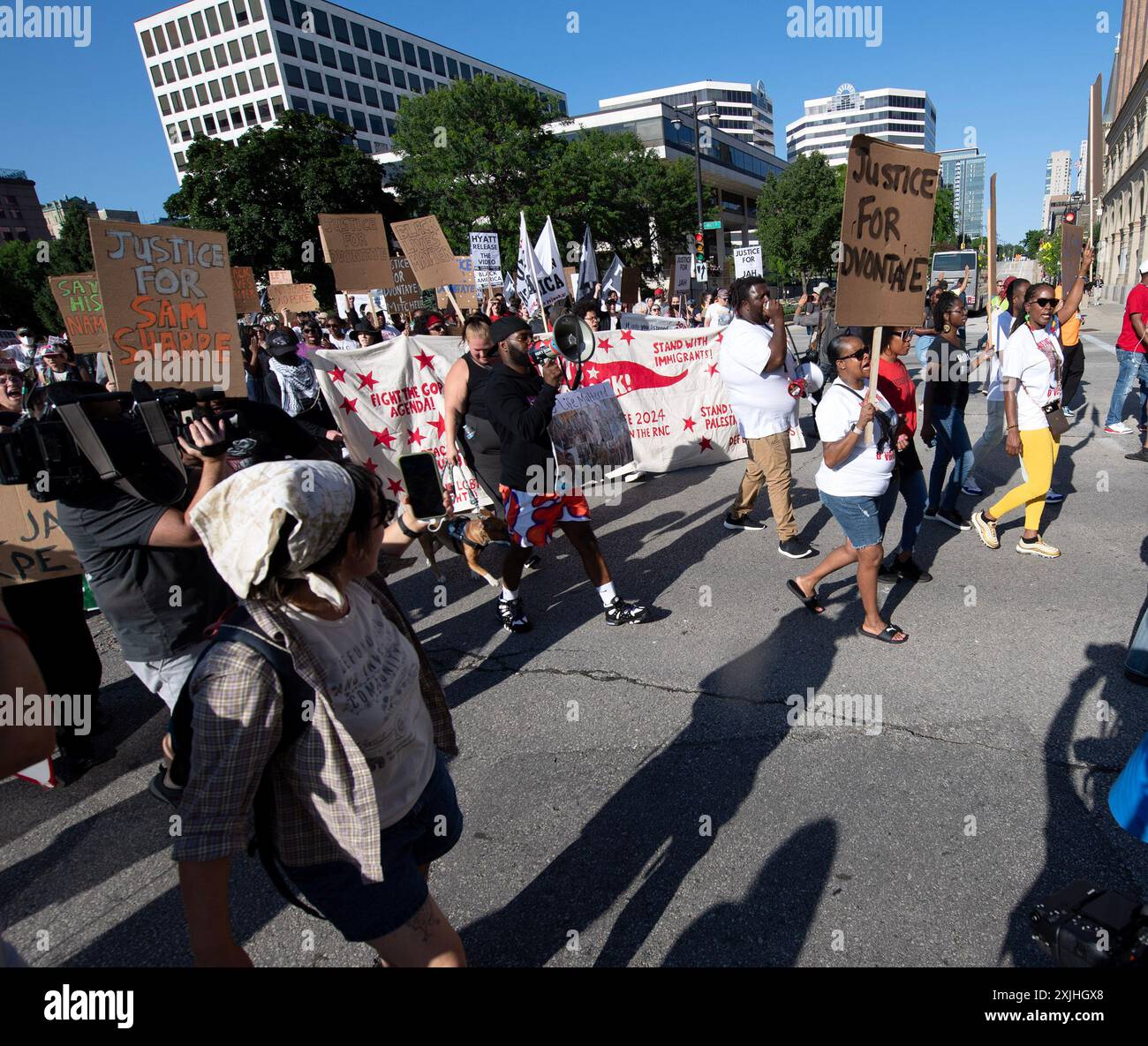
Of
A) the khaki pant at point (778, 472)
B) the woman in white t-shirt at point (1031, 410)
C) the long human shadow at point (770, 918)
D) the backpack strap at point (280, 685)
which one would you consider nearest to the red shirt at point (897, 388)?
the woman in white t-shirt at point (1031, 410)

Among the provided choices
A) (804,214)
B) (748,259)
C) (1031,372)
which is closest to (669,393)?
(1031,372)

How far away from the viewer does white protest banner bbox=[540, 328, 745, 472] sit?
8141 mm

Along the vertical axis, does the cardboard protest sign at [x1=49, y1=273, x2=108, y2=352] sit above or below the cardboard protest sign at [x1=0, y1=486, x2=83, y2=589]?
above

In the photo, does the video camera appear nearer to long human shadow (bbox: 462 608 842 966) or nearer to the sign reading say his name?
long human shadow (bbox: 462 608 842 966)

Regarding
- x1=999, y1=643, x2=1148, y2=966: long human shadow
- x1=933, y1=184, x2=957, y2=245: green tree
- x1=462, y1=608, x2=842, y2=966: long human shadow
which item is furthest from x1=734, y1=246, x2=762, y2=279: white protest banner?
x1=933, y1=184, x2=957, y2=245: green tree

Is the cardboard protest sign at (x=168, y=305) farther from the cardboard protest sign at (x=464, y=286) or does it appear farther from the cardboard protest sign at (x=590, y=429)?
the cardboard protest sign at (x=464, y=286)

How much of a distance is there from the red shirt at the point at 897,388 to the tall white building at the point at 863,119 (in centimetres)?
16096

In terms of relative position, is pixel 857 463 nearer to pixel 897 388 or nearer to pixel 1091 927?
pixel 897 388

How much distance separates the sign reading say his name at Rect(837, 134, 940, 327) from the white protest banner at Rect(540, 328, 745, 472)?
13.9 feet

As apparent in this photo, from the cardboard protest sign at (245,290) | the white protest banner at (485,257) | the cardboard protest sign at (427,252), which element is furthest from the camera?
the white protest banner at (485,257)

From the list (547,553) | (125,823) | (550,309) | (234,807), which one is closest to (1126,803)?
(234,807)

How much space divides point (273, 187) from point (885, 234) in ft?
140

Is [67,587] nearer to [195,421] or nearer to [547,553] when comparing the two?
[195,421]

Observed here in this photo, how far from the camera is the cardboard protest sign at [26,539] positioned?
3590 millimetres
